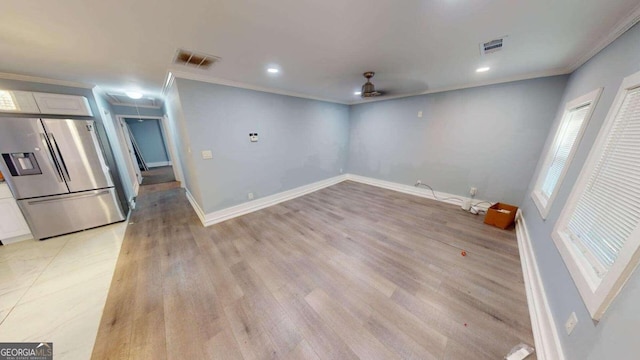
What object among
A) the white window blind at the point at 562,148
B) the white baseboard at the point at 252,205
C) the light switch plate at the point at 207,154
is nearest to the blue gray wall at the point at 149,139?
the white baseboard at the point at 252,205

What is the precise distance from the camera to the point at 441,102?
12.1 feet

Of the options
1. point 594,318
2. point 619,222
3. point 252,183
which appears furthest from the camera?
point 252,183

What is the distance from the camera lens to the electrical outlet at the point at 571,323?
1094mm

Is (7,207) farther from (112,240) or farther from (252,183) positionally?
(252,183)

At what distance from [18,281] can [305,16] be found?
13.2 ft

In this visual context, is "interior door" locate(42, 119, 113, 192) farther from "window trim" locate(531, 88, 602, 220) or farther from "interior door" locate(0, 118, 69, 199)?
"window trim" locate(531, 88, 602, 220)

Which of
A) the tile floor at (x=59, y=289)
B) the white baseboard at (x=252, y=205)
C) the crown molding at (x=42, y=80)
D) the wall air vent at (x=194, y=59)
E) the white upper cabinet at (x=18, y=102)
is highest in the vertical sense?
the wall air vent at (x=194, y=59)

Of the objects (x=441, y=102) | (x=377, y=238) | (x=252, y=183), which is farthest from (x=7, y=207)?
Answer: (x=441, y=102)

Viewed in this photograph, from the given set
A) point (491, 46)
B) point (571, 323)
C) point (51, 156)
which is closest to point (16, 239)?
point (51, 156)

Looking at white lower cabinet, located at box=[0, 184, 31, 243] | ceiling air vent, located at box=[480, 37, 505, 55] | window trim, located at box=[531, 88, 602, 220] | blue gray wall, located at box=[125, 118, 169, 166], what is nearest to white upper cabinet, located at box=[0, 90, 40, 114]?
white lower cabinet, located at box=[0, 184, 31, 243]

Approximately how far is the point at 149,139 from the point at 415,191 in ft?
36.1

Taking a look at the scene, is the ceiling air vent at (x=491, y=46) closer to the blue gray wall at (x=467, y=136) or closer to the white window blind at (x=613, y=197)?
the white window blind at (x=613, y=197)

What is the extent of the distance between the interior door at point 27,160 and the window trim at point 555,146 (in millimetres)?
6428

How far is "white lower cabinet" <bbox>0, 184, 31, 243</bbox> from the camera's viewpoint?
255 cm
